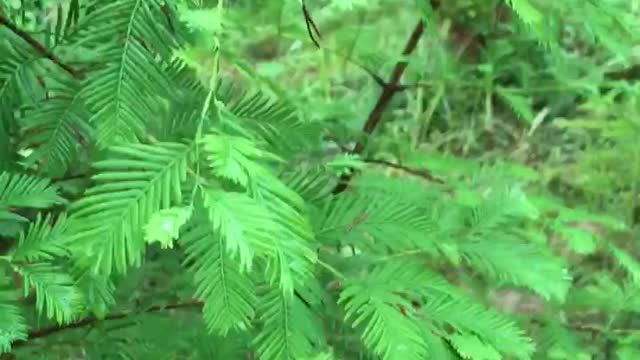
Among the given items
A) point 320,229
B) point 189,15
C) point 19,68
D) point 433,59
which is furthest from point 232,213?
point 433,59

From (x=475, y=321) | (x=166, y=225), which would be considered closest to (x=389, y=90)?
(x=475, y=321)

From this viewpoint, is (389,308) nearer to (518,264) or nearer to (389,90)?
(518,264)

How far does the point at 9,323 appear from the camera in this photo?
1081mm

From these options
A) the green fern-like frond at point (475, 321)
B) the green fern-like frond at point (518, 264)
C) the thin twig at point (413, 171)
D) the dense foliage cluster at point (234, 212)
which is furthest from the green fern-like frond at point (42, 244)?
the thin twig at point (413, 171)

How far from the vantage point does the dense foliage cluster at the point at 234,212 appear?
0.98 metres

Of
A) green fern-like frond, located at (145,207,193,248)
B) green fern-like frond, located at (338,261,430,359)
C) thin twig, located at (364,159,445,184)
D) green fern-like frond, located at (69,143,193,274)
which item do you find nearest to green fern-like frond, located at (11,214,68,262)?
green fern-like frond, located at (69,143,193,274)

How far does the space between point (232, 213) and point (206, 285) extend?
13cm

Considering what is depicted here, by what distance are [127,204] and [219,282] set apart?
14 cm

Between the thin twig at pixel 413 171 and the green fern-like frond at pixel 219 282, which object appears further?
the thin twig at pixel 413 171

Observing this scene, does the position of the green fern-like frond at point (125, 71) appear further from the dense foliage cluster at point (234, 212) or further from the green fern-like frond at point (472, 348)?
the green fern-like frond at point (472, 348)

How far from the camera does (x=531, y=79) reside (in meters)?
2.21

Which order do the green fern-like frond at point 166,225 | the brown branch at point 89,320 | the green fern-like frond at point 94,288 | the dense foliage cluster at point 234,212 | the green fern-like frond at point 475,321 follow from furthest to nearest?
the brown branch at point 89,320
the green fern-like frond at point 475,321
the green fern-like frond at point 94,288
the dense foliage cluster at point 234,212
the green fern-like frond at point 166,225

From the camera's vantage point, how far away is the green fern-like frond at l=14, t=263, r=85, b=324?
1.07m

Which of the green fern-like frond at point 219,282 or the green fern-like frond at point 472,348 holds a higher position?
the green fern-like frond at point 219,282
